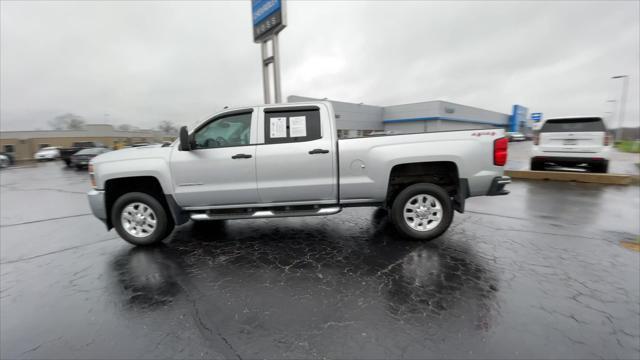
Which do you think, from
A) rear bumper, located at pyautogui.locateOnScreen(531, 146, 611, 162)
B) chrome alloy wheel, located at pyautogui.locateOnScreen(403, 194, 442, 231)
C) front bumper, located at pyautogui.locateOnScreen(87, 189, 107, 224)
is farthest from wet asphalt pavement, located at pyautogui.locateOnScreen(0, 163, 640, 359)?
rear bumper, located at pyautogui.locateOnScreen(531, 146, 611, 162)

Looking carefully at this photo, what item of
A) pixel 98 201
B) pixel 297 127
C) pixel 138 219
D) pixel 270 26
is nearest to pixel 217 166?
pixel 297 127

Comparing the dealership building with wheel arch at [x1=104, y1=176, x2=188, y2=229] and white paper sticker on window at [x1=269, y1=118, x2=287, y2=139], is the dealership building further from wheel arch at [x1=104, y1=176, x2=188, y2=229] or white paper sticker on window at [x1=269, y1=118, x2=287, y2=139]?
wheel arch at [x1=104, y1=176, x2=188, y2=229]

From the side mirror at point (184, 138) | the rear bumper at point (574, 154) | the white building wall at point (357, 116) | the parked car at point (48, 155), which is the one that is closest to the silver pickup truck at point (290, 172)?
the side mirror at point (184, 138)

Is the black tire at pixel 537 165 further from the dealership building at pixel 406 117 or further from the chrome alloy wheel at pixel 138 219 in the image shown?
the dealership building at pixel 406 117

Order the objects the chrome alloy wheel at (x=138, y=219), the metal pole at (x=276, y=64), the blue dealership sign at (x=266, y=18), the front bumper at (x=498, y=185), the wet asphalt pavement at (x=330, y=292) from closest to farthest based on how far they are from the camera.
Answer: the wet asphalt pavement at (x=330, y=292) → the front bumper at (x=498, y=185) → the chrome alloy wheel at (x=138, y=219) → the blue dealership sign at (x=266, y=18) → the metal pole at (x=276, y=64)

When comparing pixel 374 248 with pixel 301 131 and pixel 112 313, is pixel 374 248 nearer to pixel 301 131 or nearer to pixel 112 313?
pixel 301 131

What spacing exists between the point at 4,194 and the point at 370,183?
44.3 feet

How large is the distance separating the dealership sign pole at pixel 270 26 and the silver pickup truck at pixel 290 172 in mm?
6104

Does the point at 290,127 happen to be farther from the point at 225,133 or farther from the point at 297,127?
the point at 225,133

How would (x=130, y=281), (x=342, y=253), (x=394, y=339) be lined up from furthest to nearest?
(x=342, y=253) < (x=130, y=281) < (x=394, y=339)

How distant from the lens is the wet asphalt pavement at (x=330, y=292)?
2.22 metres

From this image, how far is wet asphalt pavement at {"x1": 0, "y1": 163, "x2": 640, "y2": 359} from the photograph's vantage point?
2223 millimetres

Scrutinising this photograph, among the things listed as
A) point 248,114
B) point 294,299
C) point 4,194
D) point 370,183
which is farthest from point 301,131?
point 4,194

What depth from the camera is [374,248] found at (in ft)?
13.1
